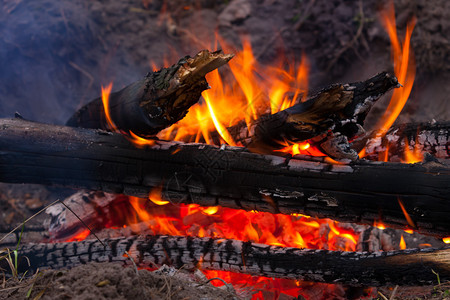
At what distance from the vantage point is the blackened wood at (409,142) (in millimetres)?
2807

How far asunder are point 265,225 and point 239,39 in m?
3.65

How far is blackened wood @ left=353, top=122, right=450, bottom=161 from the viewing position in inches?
110

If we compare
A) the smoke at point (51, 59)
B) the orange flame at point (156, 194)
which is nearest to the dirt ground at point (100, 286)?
the orange flame at point (156, 194)

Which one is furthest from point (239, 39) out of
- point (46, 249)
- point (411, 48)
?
point (46, 249)

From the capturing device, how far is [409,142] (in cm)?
288

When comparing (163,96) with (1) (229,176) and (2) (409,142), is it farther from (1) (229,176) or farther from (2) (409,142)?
(2) (409,142)

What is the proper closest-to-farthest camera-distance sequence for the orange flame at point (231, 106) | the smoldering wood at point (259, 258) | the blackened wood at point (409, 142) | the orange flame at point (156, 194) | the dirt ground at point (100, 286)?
the dirt ground at point (100, 286)
the smoldering wood at point (259, 258)
the orange flame at point (156, 194)
the blackened wood at point (409, 142)
the orange flame at point (231, 106)

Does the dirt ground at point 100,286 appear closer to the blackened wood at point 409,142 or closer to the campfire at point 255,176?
the campfire at point 255,176

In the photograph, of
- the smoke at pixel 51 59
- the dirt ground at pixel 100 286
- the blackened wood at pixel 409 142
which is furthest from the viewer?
the smoke at pixel 51 59

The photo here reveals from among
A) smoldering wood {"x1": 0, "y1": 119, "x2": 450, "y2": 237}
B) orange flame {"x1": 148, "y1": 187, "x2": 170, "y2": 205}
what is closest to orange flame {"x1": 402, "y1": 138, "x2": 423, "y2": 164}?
smoldering wood {"x1": 0, "y1": 119, "x2": 450, "y2": 237}

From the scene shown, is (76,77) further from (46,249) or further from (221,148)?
(221,148)

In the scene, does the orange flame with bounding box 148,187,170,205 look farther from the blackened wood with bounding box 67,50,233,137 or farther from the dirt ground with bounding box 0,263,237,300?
the dirt ground with bounding box 0,263,237,300

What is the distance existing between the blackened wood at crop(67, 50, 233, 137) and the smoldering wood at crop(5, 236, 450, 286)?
88 cm

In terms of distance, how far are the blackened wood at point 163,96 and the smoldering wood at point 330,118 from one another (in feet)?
1.68
